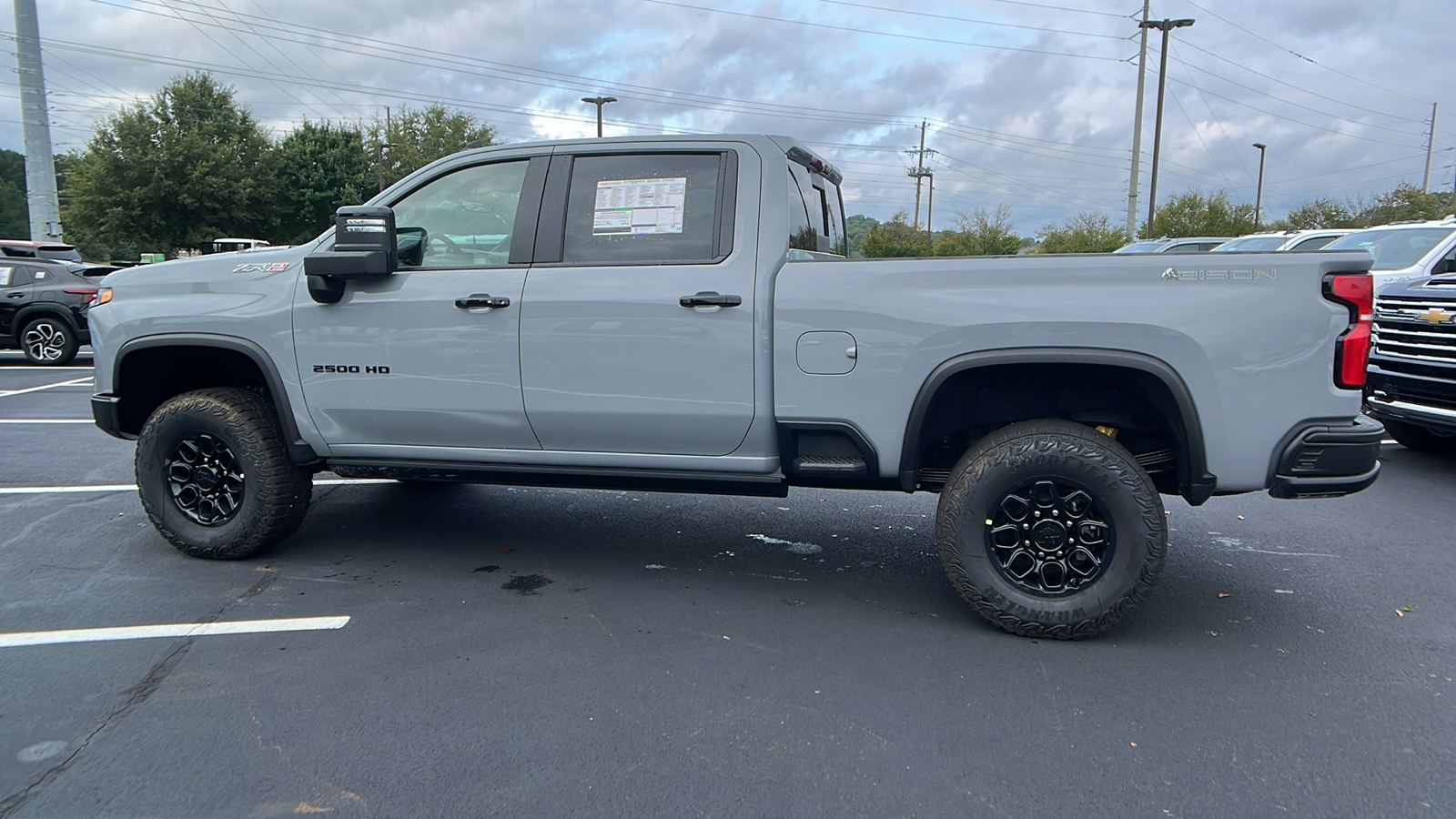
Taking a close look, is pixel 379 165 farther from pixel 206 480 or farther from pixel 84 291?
pixel 206 480

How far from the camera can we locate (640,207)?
4.09 metres

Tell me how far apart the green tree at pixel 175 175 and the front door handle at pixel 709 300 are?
37406 millimetres

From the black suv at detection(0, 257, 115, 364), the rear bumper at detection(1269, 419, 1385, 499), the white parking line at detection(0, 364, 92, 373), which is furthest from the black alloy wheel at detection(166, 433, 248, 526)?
the black suv at detection(0, 257, 115, 364)

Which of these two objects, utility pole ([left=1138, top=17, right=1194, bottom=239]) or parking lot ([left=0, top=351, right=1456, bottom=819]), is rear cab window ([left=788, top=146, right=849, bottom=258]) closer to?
parking lot ([left=0, top=351, right=1456, bottom=819])

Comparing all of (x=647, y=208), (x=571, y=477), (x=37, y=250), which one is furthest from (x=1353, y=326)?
(x=37, y=250)

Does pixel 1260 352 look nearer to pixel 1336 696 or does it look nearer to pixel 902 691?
Result: pixel 1336 696

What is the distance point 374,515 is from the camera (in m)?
5.52

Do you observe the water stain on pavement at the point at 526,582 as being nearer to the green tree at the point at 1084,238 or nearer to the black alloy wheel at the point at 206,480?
the black alloy wheel at the point at 206,480

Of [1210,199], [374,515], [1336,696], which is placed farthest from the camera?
[1210,199]

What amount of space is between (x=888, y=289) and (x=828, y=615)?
1.39 metres

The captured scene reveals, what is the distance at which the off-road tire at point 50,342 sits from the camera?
520 inches

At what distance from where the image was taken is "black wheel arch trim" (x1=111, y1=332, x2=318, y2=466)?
438cm

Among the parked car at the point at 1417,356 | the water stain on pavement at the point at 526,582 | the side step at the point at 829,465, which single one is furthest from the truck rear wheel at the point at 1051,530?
the parked car at the point at 1417,356

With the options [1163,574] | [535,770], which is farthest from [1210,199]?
[535,770]
